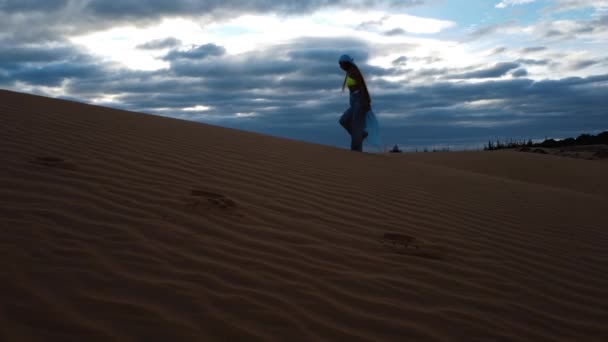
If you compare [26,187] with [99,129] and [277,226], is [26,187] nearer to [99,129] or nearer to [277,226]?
[277,226]

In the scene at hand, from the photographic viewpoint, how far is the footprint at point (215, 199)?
438cm

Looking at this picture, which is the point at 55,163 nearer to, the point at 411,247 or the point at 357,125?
the point at 411,247

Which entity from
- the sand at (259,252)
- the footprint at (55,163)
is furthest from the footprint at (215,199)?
the footprint at (55,163)

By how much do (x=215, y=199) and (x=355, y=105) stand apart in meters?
5.45

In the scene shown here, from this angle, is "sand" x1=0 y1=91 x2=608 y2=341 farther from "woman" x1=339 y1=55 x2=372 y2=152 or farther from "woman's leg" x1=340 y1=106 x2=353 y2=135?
"woman's leg" x1=340 y1=106 x2=353 y2=135

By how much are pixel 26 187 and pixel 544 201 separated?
255 inches

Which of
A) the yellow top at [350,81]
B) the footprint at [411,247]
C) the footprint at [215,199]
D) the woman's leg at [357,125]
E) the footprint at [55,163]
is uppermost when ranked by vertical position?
the yellow top at [350,81]

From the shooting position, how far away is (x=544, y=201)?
289 inches

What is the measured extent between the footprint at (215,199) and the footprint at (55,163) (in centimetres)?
125

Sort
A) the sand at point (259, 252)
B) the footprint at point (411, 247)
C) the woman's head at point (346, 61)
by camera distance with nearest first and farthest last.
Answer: the sand at point (259, 252), the footprint at point (411, 247), the woman's head at point (346, 61)

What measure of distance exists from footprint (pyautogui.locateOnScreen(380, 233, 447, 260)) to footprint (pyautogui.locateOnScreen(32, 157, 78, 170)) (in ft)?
9.75

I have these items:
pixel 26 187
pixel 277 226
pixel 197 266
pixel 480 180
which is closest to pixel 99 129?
pixel 26 187

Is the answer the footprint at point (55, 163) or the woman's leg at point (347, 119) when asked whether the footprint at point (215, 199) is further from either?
the woman's leg at point (347, 119)

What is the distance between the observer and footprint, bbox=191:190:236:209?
4.38m
